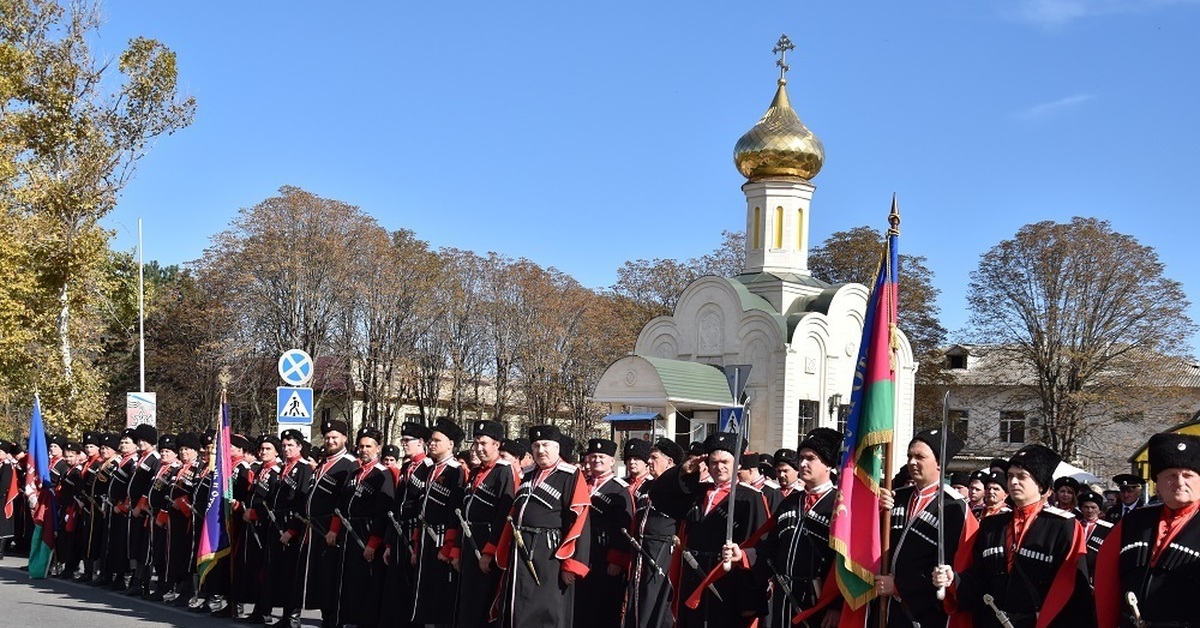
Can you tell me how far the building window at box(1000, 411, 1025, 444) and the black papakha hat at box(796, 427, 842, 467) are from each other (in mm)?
48617

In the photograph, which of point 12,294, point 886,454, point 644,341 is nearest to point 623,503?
point 886,454

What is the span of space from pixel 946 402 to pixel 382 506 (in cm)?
719

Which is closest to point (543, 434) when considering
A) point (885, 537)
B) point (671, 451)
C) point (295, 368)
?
point (671, 451)

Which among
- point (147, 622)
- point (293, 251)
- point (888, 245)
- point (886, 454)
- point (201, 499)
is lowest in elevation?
point (147, 622)

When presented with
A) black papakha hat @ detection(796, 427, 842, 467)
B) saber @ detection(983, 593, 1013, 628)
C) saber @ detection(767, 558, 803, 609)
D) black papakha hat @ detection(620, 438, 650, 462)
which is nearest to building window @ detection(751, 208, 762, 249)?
black papakha hat @ detection(620, 438, 650, 462)

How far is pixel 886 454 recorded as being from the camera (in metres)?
8.08

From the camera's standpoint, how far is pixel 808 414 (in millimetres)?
41094

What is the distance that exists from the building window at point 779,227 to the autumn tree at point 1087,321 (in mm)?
11565

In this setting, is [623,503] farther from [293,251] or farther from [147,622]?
Answer: [293,251]

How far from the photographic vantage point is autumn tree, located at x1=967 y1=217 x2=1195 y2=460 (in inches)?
1903

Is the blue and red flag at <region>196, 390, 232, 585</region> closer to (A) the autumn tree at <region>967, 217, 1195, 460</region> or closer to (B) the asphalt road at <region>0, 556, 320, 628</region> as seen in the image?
(B) the asphalt road at <region>0, 556, 320, 628</region>

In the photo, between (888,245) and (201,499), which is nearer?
(888,245)

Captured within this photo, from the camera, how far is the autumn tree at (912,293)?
54.8 metres

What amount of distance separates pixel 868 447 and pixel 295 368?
910 cm
